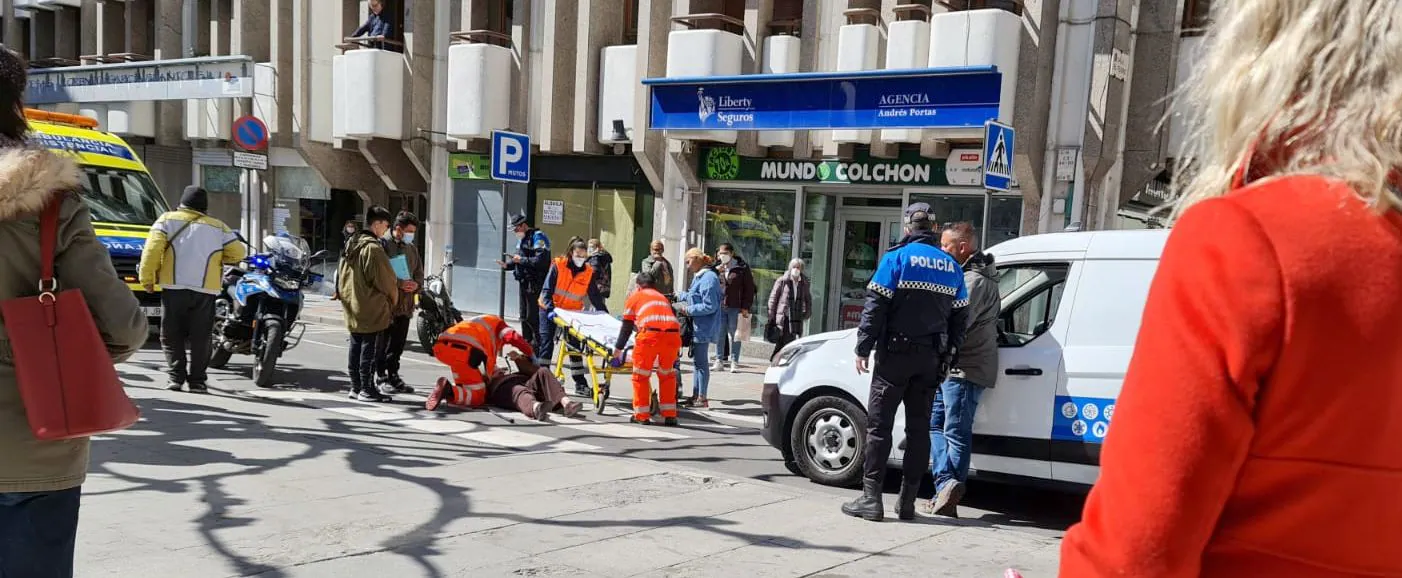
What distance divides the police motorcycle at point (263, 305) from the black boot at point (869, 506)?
268 inches

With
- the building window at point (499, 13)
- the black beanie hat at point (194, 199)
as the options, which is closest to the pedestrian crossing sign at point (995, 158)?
the black beanie hat at point (194, 199)

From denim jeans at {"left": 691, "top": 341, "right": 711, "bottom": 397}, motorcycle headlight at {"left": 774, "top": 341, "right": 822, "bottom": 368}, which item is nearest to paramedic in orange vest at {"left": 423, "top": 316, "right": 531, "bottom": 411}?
denim jeans at {"left": 691, "top": 341, "right": 711, "bottom": 397}

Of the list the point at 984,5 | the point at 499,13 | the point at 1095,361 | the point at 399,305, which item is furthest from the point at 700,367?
the point at 499,13

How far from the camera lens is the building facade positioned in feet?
45.8

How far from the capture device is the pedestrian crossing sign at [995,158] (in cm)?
A: 963

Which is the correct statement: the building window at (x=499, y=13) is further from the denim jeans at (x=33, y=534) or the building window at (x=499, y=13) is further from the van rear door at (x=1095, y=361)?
the denim jeans at (x=33, y=534)

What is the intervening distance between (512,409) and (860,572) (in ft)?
17.7

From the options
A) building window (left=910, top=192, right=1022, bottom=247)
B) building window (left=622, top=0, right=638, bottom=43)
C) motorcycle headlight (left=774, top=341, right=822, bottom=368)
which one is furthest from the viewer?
building window (left=622, top=0, right=638, bottom=43)

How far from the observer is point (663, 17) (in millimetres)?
17281

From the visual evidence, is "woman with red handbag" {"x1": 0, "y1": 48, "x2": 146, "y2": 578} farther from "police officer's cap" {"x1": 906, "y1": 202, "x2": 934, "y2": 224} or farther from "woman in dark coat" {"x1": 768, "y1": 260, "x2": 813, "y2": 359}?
"woman in dark coat" {"x1": 768, "y1": 260, "x2": 813, "y2": 359}

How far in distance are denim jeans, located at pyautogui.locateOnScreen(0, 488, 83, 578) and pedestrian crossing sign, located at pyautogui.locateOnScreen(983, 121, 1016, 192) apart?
8.27 metres

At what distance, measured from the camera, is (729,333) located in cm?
1454

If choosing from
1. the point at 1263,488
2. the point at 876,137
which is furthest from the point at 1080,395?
the point at 876,137

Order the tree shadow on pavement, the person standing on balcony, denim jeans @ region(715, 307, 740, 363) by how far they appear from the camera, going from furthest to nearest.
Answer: the person standing on balcony, denim jeans @ region(715, 307, 740, 363), the tree shadow on pavement
